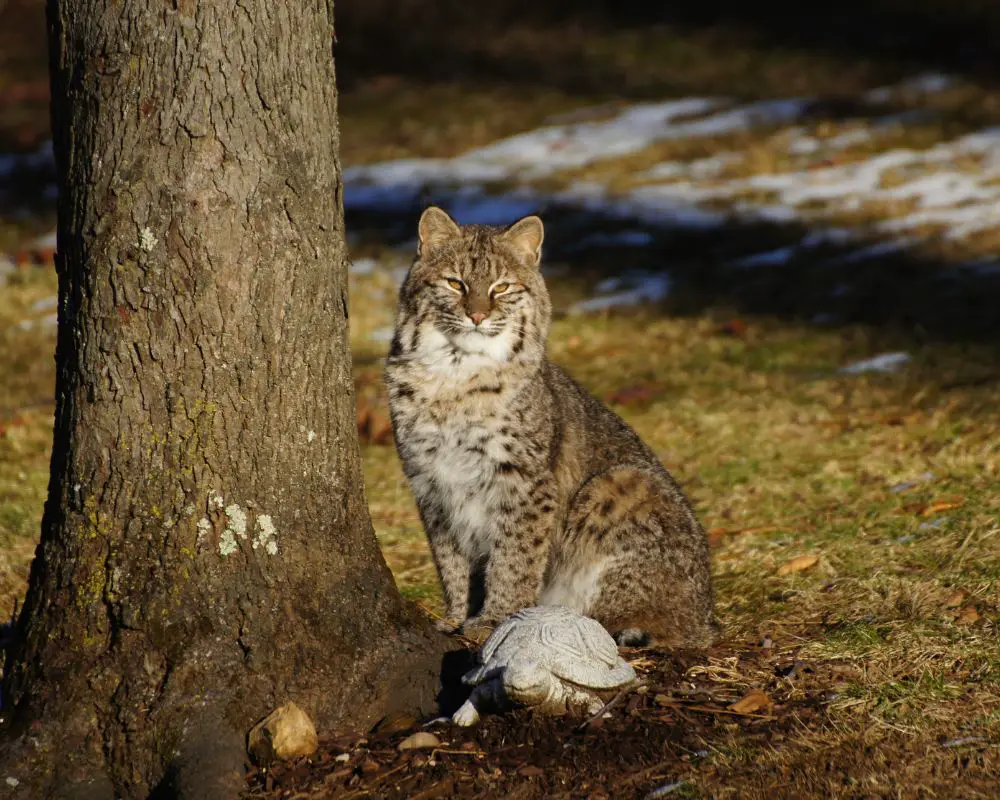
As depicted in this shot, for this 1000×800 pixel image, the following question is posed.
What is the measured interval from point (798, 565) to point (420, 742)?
2377mm

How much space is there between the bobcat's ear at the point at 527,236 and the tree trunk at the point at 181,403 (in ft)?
5.47

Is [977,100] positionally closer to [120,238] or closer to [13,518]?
[13,518]

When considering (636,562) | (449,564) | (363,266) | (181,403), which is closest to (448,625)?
(449,564)

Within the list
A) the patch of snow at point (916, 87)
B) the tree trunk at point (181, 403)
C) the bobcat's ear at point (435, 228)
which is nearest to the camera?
the tree trunk at point (181, 403)

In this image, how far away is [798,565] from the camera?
5.69 m

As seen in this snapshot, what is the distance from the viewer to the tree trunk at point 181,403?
155 inches

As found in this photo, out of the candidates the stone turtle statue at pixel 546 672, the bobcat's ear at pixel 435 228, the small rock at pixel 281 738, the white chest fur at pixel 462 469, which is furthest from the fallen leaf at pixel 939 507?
the small rock at pixel 281 738

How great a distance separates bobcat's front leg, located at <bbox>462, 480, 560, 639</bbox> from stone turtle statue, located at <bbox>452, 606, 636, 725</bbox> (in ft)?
3.66

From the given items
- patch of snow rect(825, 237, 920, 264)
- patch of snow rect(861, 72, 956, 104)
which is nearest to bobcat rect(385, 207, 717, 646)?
patch of snow rect(825, 237, 920, 264)

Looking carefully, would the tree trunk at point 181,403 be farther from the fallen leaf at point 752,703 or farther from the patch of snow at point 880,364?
the patch of snow at point 880,364

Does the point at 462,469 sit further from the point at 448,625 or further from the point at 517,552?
the point at 448,625

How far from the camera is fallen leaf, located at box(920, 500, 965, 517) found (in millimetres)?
6090

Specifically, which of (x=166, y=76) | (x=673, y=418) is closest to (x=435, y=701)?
→ (x=166, y=76)

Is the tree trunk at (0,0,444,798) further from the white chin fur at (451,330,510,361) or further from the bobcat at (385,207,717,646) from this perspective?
the white chin fur at (451,330,510,361)
